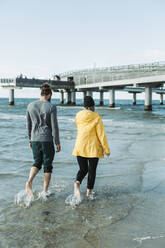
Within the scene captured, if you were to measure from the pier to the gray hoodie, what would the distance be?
38.7 metres

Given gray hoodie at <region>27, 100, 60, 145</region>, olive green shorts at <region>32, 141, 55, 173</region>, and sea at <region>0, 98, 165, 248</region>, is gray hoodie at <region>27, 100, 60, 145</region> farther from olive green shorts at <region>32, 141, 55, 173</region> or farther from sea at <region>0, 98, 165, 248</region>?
sea at <region>0, 98, 165, 248</region>

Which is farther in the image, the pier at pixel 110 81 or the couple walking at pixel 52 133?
the pier at pixel 110 81

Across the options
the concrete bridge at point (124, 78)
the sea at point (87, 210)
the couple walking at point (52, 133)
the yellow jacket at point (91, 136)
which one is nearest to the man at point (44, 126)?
the couple walking at point (52, 133)

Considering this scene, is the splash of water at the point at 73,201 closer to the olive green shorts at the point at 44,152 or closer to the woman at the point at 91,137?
the woman at the point at 91,137

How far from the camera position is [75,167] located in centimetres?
793

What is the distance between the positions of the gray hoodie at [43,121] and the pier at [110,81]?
38.7m

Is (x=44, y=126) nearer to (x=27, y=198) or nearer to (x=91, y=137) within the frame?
(x=91, y=137)

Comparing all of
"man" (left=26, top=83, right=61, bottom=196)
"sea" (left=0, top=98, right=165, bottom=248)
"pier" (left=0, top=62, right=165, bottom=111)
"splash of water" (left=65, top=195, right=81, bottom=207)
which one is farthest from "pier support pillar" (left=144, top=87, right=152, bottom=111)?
"man" (left=26, top=83, right=61, bottom=196)

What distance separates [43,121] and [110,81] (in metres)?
49.5

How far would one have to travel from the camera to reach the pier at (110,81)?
1742 inches

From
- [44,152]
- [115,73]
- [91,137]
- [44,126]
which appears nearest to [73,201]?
[44,152]

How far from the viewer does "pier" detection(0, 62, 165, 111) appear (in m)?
44.2

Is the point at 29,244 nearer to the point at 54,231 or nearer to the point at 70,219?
the point at 54,231

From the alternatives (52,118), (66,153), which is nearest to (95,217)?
(52,118)
